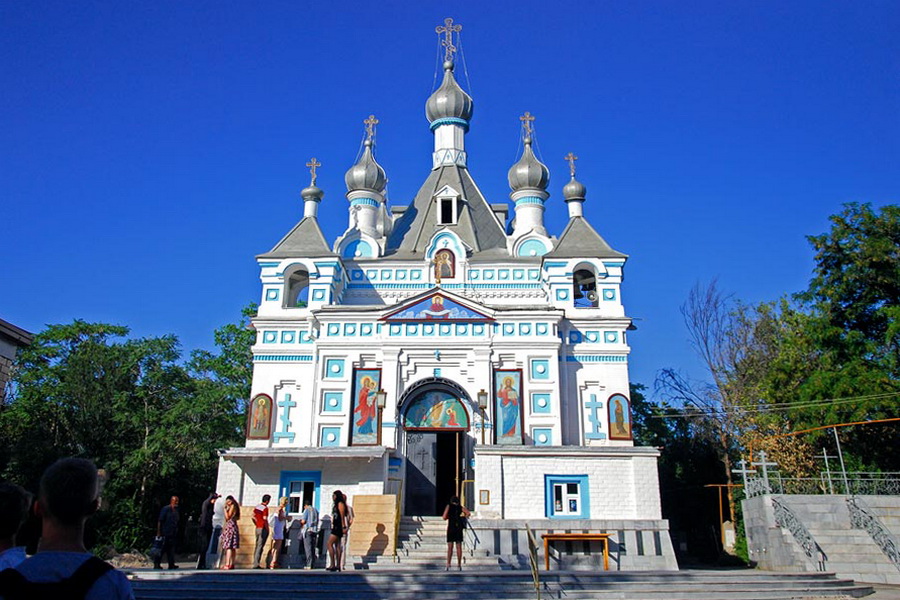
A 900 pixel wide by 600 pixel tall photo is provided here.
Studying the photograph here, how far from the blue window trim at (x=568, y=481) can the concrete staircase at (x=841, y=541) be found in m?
4.22

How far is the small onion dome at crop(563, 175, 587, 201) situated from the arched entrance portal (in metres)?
8.23

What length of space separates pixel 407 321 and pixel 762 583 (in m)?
10.7

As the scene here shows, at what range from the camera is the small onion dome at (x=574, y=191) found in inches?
944

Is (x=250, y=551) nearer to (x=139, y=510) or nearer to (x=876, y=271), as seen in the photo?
(x=139, y=510)

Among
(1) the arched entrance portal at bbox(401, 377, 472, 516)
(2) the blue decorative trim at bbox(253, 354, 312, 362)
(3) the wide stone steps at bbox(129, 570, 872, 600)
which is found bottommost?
(3) the wide stone steps at bbox(129, 570, 872, 600)

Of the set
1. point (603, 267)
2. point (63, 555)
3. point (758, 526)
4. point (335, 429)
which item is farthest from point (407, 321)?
point (63, 555)

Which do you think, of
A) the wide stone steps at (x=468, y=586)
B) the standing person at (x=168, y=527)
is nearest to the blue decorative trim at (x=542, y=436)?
the wide stone steps at (x=468, y=586)

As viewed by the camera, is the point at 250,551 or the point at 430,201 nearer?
the point at 250,551

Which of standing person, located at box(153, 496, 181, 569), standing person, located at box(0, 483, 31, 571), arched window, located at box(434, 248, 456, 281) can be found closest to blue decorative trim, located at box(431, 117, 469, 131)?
arched window, located at box(434, 248, 456, 281)

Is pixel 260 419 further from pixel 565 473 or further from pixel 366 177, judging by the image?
pixel 366 177

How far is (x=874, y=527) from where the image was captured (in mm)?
15422

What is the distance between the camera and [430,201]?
82.9ft

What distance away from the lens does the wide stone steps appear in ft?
35.0

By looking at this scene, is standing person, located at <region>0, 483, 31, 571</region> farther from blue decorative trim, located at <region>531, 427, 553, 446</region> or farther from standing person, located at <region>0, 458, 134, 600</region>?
blue decorative trim, located at <region>531, 427, 553, 446</region>
